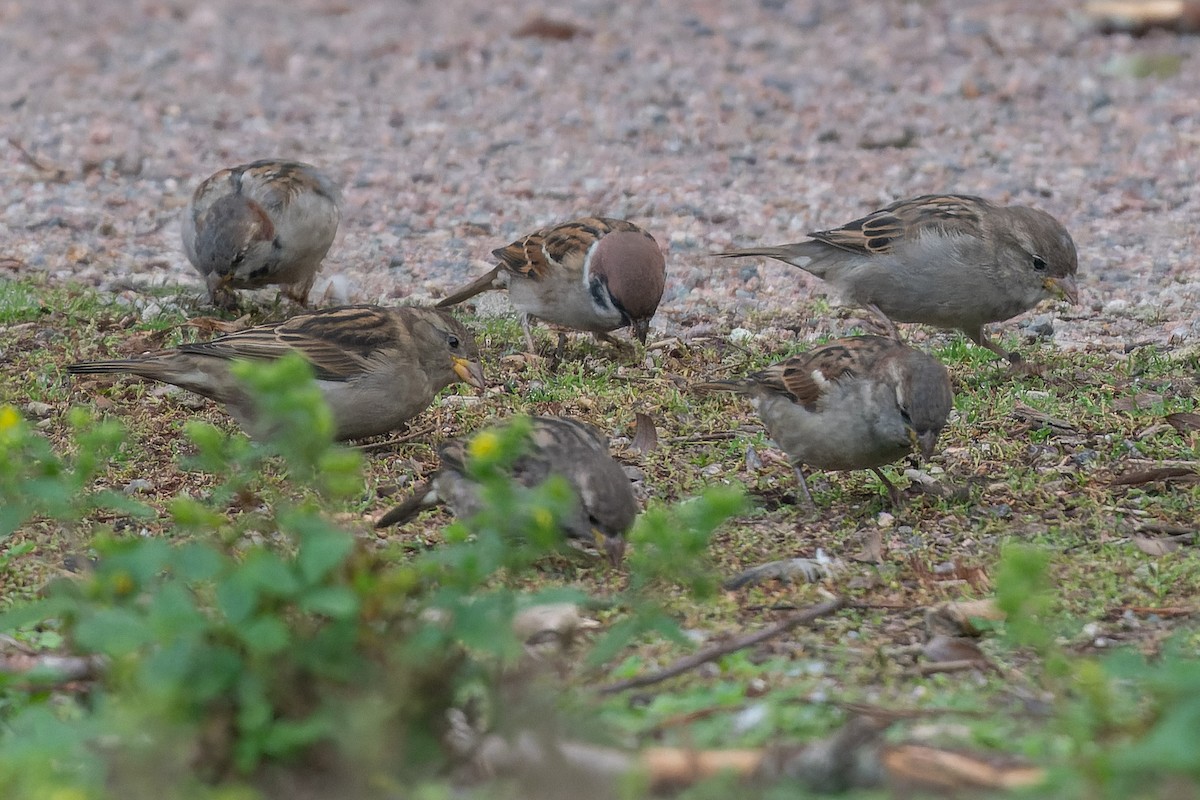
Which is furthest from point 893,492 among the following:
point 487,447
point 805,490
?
point 487,447

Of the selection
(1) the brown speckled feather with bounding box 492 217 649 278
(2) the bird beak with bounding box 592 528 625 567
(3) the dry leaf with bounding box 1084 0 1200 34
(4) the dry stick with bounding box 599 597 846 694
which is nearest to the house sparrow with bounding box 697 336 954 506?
(2) the bird beak with bounding box 592 528 625 567

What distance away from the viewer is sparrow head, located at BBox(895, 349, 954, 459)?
5820mm

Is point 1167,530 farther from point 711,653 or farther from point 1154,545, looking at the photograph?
point 711,653

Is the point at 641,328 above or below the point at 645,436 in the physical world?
above

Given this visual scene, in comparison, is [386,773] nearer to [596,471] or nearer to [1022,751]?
[1022,751]

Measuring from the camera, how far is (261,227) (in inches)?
348

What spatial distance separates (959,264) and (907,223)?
0.44m

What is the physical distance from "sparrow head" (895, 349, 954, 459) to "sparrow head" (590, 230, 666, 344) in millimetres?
2245

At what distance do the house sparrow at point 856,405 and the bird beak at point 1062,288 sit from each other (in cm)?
197

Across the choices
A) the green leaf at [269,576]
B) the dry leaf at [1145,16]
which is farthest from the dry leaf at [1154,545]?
the dry leaf at [1145,16]

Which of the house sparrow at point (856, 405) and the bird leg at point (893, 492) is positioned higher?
the house sparrow at point (856, 405)

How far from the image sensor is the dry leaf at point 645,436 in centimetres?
685

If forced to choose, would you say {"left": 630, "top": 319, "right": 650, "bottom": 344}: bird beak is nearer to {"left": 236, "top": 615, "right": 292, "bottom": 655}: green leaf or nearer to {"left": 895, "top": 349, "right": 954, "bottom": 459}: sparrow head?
{"left": 895, "top": 349, "right": 954, "bottom": 459}: sparrow head

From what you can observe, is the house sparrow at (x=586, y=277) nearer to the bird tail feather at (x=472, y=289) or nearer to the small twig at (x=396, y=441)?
the bird tail feather at (x=472, y=289)
